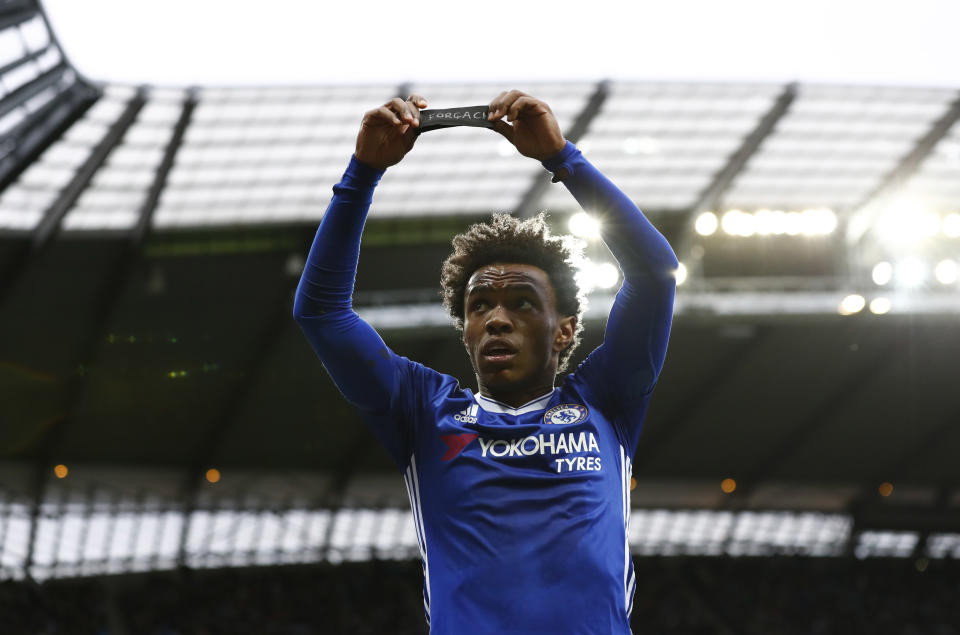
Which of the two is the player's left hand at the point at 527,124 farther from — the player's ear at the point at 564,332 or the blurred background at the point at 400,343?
the blurred background at the point at 400,343

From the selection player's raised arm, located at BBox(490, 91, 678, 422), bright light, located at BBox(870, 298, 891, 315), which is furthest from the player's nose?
bright light, located at BBox(870, 298, 891, 315)

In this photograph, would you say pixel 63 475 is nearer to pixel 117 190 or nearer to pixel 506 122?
pixel 117 190

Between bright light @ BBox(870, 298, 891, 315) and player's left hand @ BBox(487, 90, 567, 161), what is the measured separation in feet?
76.5

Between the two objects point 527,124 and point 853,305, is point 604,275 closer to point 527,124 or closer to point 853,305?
point 853,305

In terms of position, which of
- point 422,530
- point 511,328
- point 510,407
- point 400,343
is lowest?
point 400,343

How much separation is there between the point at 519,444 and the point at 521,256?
1.85 ft

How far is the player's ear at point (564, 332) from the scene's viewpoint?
279 centimetres

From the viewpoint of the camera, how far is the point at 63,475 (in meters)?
30.3

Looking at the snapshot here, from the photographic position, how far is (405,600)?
2956cm

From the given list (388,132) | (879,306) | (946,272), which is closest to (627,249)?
(388,132)

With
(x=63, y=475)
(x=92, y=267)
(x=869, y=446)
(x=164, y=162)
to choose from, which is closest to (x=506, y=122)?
(x=164, y=162)

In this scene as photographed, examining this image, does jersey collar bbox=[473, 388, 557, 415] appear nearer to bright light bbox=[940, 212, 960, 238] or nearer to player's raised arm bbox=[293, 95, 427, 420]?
player's raised arm bbox=[293, 95, 427, 420]

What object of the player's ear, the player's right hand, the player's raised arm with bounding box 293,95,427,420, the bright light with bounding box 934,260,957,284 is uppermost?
the player's right hand

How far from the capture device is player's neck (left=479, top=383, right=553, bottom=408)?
8.75ft
